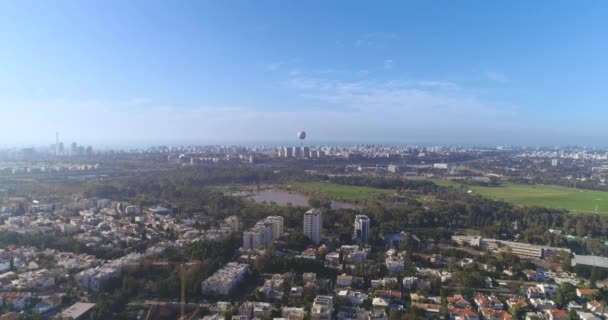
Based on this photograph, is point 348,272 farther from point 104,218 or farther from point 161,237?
point 104,218

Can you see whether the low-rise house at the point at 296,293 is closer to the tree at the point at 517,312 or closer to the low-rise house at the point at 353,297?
the low-rise house at the point at 353,297

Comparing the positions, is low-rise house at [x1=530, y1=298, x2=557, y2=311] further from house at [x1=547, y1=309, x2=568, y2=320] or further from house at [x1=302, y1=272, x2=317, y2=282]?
house at [x1=302, y1=272, x2=317, y2=282]

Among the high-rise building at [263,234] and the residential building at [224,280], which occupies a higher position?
the high-rise building at [263,234]

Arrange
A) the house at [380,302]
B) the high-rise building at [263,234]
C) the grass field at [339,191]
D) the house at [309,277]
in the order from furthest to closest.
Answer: the grass field at [339,191] < the high-rise building at [263,234] < the house at [309,277] < the house at [380,302]

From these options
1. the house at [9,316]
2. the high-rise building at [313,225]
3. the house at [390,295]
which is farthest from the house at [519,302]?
the house at [9,316]

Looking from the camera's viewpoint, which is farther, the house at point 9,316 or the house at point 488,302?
the house at point 488,302

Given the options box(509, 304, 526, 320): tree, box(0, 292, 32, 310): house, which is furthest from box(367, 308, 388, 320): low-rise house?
box(0, 292, 32, 310): house
